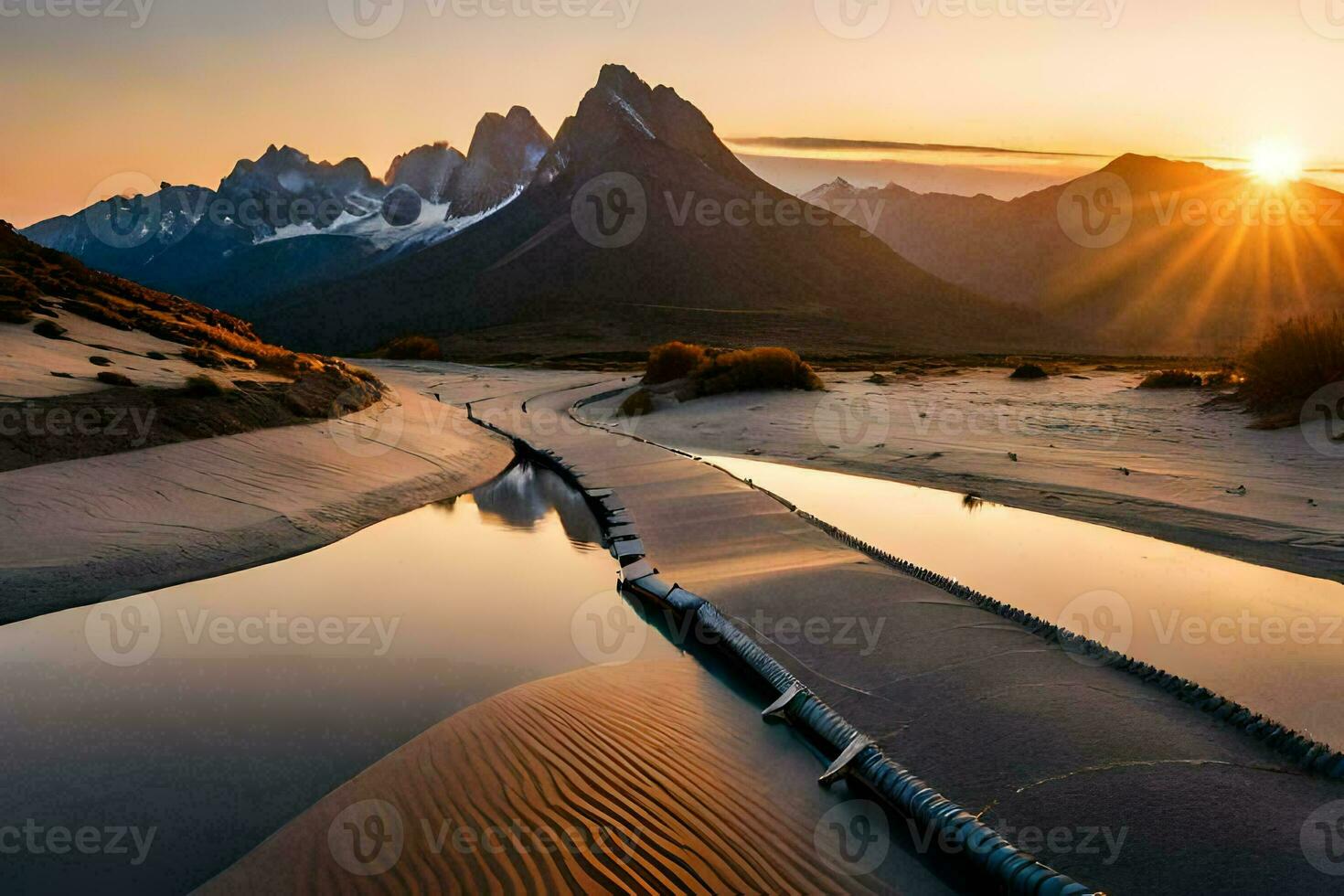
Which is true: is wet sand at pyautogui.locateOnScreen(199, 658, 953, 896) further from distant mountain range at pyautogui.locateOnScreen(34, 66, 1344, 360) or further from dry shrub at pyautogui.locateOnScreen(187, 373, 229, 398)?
distant mountain range at pyautogui.locateOnScreen(34, 66, 1344, 360)

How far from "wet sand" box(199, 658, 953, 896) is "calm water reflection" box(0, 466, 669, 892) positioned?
0.51m

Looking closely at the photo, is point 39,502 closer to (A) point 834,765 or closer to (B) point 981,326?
(A) point 834,765

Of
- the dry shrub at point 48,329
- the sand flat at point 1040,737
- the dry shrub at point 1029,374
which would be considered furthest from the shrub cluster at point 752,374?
the sand flat at point 1040,737

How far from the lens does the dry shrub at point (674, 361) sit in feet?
98.2

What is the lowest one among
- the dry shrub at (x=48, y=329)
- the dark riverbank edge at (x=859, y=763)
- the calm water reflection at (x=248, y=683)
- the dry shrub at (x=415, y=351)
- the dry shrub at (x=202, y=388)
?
the calm water reflection at (x=248, y=683)

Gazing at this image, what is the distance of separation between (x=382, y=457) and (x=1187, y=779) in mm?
13806

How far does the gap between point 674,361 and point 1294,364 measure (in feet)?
60.8

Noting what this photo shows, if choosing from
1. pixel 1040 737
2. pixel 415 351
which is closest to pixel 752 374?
pixel 1040 737

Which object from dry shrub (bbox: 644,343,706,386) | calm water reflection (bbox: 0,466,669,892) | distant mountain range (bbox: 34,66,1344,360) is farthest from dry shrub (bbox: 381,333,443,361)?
calm water reflection (bbox: 0,466,669,892)

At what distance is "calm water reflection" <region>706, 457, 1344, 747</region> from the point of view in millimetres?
5961

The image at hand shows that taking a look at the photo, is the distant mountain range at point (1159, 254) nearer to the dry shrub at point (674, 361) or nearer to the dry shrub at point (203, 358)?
the dry shrub at point (674, 361)

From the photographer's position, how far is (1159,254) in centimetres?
14150

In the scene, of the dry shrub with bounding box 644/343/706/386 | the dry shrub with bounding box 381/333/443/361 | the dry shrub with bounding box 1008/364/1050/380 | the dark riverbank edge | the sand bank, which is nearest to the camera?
the dark riverbank edge

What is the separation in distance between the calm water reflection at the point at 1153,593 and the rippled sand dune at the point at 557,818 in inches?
138
